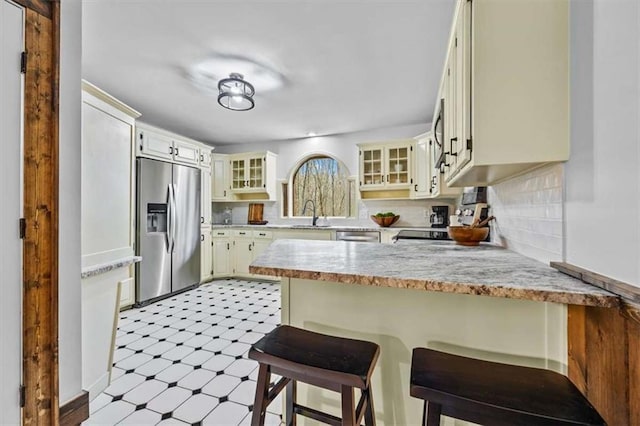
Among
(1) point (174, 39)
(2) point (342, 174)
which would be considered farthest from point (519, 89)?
(2) point (342, 174)

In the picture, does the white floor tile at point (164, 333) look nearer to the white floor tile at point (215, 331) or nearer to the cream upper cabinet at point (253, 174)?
the white floor tile at point (215, 331)

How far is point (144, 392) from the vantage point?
1806 mm

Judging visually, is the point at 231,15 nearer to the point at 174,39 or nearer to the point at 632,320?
the point at 174,39

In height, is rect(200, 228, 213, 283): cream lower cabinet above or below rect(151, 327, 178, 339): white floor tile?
above

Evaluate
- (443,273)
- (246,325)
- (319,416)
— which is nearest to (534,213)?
(443,273)

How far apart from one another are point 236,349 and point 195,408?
701 millimetres

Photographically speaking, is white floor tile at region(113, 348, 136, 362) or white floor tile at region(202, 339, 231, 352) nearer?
white floor tile at region(113, 348, 136, 362)

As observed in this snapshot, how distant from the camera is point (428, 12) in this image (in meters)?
1.91

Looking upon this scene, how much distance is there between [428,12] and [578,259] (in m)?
1.79

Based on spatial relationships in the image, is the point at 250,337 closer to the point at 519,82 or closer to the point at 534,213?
the point at 534,213

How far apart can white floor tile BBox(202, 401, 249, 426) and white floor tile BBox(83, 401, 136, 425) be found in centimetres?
49

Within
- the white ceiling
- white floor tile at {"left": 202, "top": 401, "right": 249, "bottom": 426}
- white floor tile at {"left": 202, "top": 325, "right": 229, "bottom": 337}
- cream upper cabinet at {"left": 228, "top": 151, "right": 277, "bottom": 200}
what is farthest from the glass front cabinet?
white floor tile at {"left": 202, "top": 401, "right": 249, "bottom": 426}

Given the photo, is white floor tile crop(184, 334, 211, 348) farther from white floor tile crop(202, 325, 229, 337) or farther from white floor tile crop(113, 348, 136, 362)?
white floor tile crop(113, 348, 136, 362)

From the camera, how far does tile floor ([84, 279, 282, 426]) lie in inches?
63.7
